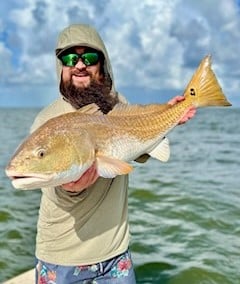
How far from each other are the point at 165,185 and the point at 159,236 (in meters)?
4.43

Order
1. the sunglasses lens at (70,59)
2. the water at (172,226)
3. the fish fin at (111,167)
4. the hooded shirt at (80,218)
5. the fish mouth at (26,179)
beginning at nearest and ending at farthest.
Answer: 1. the fish mouth at (26,179)
2. the fish fin at (111,167)
3. the hooded shirt at (80,218)
4. the sunglasses lens at (70,59)
5. the water at (172,226)

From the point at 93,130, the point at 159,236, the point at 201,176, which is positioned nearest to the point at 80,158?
the point at 93,130

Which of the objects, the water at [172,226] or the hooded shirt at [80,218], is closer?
the hooded shirt at [80,218]

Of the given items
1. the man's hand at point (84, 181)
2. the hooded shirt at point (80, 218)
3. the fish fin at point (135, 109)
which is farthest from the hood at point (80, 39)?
the man's hand at point (84, 181)

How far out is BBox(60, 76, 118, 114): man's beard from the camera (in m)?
3.33

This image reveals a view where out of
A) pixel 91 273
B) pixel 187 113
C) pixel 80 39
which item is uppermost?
pixel 80 39

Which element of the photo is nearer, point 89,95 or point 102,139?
point 102,139

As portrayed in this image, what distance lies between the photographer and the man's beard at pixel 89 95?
333 cm

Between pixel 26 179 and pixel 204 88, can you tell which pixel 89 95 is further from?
pixel 26 179

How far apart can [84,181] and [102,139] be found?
237 mm

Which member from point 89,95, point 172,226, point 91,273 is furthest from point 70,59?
point 172,226

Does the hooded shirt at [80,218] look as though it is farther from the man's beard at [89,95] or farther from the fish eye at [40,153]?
the fish eye at [40,153]

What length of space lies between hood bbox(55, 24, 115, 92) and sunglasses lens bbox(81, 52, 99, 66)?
0.05m

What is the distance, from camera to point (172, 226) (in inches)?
334
